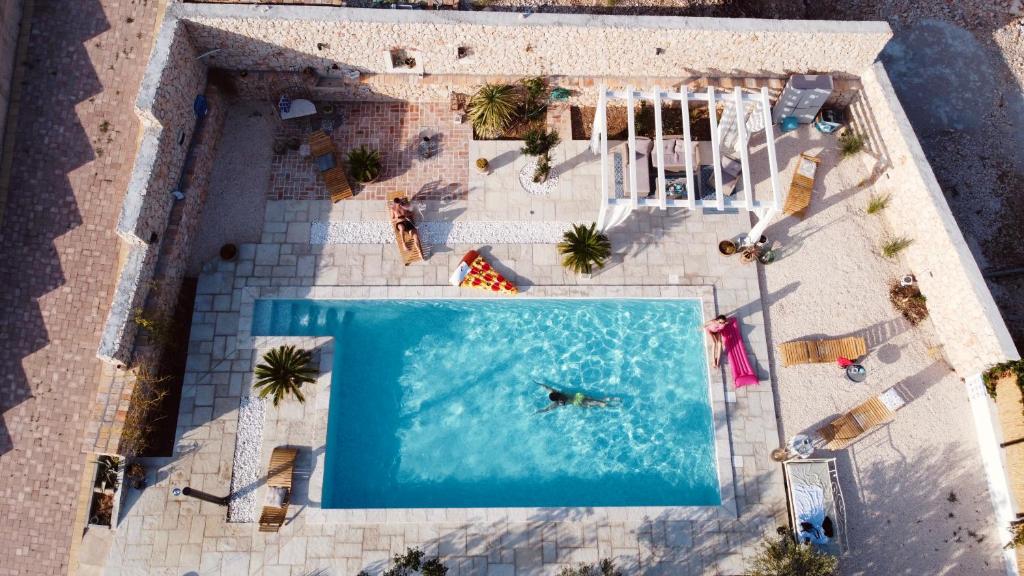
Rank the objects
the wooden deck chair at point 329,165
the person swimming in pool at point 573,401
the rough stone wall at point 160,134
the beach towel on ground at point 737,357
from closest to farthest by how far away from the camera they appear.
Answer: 1. the rough stone wall at point 160,134
2. the beach towel on ground at point 737,357
3. the person swimming in pool at point 573,401
4. the wooden deck chair at point 329,165

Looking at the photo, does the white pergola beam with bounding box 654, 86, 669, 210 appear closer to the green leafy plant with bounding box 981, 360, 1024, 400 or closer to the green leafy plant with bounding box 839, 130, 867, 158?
the green leafy plant with bounding box 839, 130, 867, 158

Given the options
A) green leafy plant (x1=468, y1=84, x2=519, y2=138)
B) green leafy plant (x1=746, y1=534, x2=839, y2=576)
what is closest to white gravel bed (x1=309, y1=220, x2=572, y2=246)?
green leafy plant (x1=468, y1=84, x2=519, y2=138)

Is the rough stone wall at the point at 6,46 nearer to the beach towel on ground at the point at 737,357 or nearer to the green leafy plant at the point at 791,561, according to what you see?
the beach towel on ground at the point at 737,357

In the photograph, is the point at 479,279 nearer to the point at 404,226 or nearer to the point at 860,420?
the point at 404,226

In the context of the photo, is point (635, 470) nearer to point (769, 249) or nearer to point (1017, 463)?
point (769, 249)

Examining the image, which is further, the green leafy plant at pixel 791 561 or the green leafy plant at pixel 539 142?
the green leafy plant at pixel 539 142

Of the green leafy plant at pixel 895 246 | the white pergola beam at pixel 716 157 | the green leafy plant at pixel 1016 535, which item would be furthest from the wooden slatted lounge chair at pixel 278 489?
the green leafy plant at pixel 1016 535

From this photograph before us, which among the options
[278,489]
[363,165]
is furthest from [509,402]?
[363,165]
